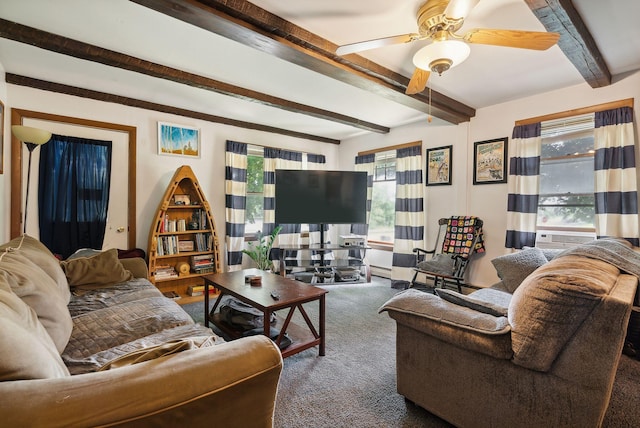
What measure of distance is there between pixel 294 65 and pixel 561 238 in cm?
325

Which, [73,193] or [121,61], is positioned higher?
[121,61]

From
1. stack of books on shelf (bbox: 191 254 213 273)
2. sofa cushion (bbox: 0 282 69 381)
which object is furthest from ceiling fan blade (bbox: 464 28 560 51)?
stack of books on shelf (bbox: 191 254 213 273)

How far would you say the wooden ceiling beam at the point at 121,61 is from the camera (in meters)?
2.13

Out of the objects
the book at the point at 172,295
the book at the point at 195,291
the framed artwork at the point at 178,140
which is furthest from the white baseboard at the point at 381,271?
the framed artwork at the point at 178,140

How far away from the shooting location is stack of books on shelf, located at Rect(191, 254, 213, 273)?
3.78m

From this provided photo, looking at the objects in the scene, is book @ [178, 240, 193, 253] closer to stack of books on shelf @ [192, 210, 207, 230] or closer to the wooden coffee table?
stack of books on shelf @ [192, 210, 207, 230]

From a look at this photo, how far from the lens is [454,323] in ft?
4.80

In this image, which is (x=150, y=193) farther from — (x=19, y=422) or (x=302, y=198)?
(x=19, y=422)

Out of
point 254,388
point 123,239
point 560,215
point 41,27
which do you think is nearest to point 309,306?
point 123,239

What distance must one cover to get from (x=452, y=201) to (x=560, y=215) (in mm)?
1162

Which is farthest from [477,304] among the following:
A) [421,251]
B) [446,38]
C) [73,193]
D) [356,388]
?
[73,193]

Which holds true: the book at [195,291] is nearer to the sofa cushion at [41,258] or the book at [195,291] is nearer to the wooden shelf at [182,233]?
the wooden shelf at [182,233]

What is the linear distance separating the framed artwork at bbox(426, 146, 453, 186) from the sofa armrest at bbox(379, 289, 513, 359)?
9.17ft

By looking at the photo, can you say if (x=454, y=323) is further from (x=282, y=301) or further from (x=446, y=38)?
(x=446, y=38)
